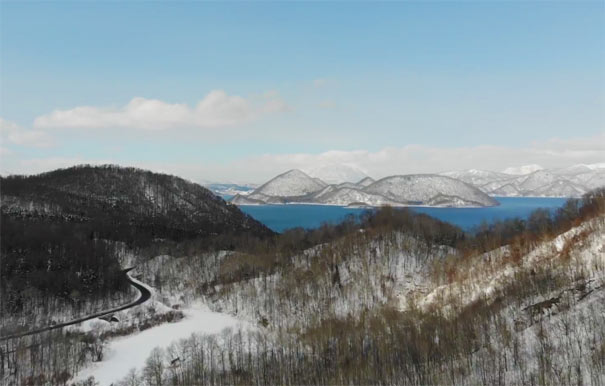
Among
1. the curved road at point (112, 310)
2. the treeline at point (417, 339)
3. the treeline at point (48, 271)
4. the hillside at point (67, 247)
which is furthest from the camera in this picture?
the hillside at point (67, 247)

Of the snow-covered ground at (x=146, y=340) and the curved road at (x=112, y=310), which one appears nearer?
the snow-covered ground at (x=146, y=340)

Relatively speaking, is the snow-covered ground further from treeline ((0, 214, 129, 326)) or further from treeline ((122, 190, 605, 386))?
treeline ((0, 214, 129, 326))

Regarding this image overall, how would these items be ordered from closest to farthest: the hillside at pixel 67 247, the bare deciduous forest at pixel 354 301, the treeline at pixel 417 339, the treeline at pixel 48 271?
the treeline at pixel 417 339 < the bare deciduous forest at pixel 354 301 < the treeline at pixel 48 271 < the hillside at pixel 67 247

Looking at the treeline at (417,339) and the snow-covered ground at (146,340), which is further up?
the treeline at (417,339)

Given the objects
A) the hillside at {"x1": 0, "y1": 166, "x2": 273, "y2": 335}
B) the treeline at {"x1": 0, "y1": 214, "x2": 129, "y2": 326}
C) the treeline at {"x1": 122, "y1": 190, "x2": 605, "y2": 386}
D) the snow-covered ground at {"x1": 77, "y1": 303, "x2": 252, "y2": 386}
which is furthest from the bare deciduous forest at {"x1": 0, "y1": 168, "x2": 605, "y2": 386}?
the snow-covered ground at {"x1": 77, "y1": 303, "x2": 252, "y2": 386}

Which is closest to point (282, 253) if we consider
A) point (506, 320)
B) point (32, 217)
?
point (506, 320)

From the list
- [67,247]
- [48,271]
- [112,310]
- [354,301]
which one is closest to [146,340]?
[112,310]

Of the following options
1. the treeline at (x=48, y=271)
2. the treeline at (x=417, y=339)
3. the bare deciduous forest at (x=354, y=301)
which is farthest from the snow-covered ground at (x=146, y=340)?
the treeline at (x=48, y=271)

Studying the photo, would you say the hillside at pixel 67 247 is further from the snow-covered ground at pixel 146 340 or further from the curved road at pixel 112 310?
the snow-covered ground at pixel 146 340
